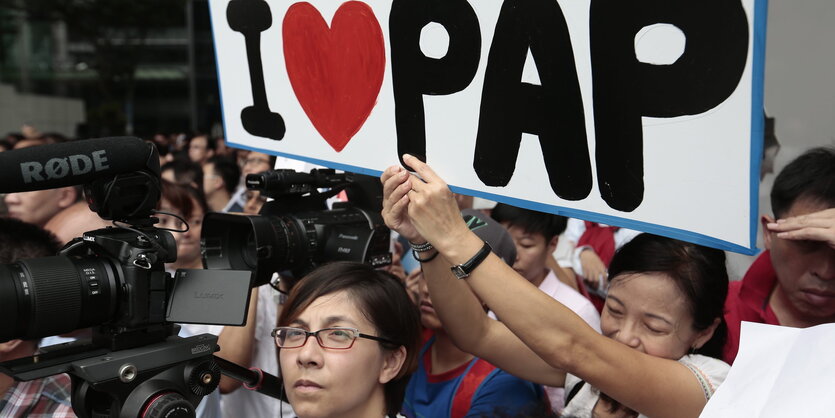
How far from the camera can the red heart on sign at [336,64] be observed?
179 centimetres

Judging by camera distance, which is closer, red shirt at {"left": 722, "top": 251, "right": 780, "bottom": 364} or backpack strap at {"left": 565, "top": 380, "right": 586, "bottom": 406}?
backpack strap at {"left": 565, "top": 380, "right": 586, "bottom": 406}

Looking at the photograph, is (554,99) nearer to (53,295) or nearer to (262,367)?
(53,295)

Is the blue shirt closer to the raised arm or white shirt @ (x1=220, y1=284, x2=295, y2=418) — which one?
the raised arm

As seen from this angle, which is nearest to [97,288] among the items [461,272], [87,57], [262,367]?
[461,272]

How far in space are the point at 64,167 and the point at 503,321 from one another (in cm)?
82

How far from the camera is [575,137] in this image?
4.69 feet

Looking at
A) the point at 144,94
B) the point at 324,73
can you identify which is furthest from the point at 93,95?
the point at 324,73

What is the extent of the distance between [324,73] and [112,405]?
3.28 feet

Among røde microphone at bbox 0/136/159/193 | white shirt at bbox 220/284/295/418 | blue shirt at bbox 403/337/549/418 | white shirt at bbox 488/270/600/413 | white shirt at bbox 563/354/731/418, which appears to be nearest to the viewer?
røde microphone at bbox 0/136/159/193

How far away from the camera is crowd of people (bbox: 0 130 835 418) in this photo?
1.45 meters

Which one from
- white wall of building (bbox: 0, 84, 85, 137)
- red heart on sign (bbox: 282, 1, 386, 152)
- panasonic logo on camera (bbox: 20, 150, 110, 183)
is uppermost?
red heart on sign (bbox: 282, 1, 386, 152)

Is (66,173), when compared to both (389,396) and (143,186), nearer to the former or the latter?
(143,186)

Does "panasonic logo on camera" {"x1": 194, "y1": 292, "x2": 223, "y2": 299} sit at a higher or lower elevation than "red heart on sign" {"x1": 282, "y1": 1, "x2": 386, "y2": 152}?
lower

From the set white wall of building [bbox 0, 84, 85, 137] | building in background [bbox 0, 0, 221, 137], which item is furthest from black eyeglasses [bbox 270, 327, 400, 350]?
white wall of building [bbox 0, 84, 85, 137]
